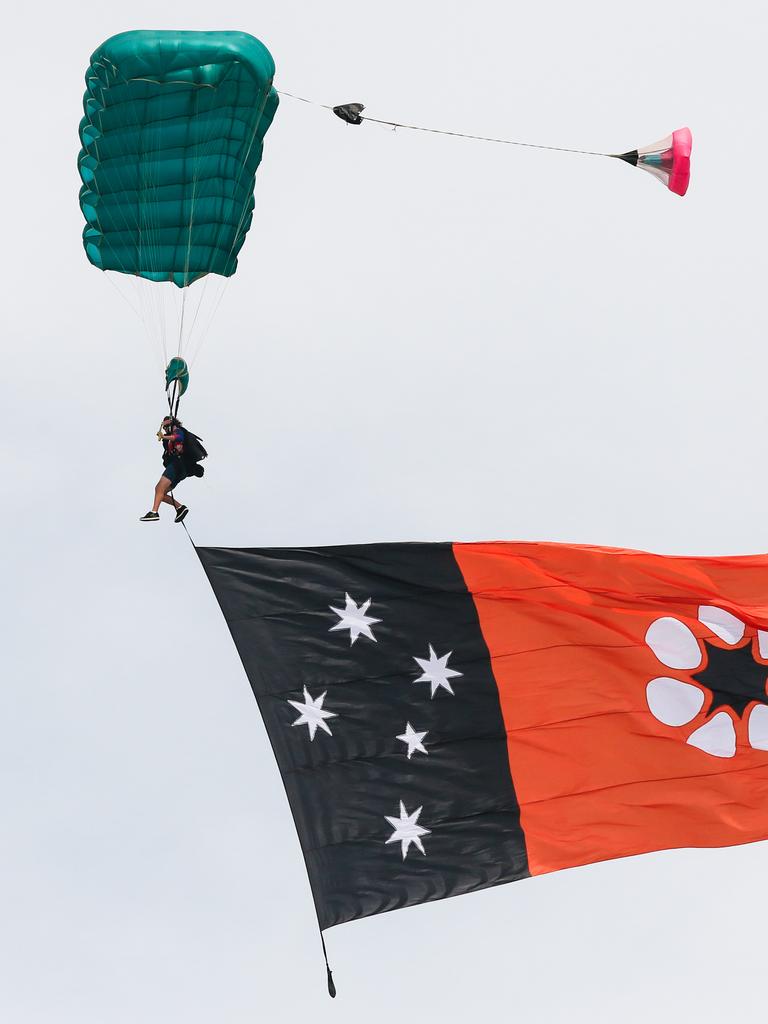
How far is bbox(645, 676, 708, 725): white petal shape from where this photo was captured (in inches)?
648

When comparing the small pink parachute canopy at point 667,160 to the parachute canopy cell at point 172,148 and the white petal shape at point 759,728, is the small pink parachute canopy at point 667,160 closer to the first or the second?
the parachute canopy cell at point 172,148

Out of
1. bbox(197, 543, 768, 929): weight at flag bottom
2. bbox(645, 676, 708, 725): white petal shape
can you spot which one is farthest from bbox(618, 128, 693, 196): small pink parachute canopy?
bbox(645, 676, 708, 725): white petal shape

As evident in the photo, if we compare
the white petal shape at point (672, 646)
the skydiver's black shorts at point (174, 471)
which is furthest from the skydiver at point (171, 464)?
the white petal shape at point (672, 646)

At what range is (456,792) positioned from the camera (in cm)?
1586

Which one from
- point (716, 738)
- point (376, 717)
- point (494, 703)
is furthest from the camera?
point (716, 738)

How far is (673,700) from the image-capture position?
16484 millimetres

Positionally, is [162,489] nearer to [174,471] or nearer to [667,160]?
[174,471]

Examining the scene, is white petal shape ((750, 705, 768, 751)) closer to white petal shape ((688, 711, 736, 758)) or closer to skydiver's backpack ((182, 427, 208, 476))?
white petal shape ((688, 711, 736, 758))

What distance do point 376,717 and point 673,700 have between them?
7.96 ft

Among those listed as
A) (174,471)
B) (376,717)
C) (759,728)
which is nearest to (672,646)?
(759,728)

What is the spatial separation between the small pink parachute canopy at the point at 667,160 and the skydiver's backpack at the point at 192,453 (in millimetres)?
4049

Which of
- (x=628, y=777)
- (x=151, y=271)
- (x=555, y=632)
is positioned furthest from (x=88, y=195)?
(x=628, y=777)

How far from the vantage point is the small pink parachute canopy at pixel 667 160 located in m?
16.2

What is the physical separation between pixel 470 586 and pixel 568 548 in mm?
827
